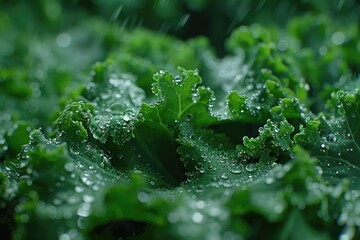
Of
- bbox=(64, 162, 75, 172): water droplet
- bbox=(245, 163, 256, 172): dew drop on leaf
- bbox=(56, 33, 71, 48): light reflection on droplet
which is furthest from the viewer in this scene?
bbox=(56, 33, 71, 48): light reflection on droplet

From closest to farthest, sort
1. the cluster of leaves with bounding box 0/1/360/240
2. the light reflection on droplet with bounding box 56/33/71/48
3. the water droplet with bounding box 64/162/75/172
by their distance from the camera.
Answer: the cluster of leaves with bounding box 0/1/360/240, the water droplet with bounding box 64/162/75/172, the light reflection on droplet with bounding box 56/33/71/48

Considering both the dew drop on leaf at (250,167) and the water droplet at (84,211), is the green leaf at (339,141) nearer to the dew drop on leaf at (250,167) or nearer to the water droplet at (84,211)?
the dew drop on leaf at (250,167)

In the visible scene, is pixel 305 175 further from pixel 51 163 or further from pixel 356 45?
pixel 356 45

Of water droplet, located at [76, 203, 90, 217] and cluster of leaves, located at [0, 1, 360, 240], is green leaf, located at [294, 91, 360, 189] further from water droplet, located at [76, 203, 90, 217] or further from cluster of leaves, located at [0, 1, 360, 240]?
water droplet, located at [76, 203, 90, 217]

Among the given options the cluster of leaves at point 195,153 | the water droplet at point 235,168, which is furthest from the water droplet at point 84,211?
the water droplet at point 235,168

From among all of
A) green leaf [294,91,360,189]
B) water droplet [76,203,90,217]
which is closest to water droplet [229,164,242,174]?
green leaf [294,91,360,189]

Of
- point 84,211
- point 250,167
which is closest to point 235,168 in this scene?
point 250,167

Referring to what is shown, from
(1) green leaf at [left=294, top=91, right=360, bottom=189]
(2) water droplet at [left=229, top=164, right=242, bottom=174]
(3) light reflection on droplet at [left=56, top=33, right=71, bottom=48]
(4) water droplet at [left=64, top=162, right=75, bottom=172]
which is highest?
(1) green leaf at [left=294, top=91, right=360, bottom=189]

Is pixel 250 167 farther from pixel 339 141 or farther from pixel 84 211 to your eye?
pixel 84 211

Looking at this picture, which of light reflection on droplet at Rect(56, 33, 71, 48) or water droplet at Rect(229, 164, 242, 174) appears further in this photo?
light reflection on droplet at Rect(56, 33, 71, 48)
